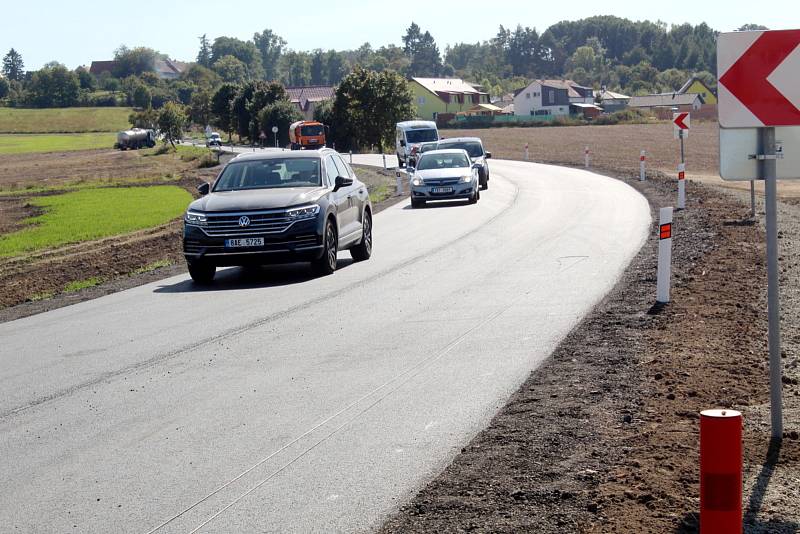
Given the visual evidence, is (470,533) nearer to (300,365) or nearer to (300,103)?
(300,365)

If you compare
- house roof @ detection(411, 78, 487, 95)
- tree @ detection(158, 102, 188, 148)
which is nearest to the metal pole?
tree @ detection(158, 102, 188, 148)

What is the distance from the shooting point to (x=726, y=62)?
20.7ft

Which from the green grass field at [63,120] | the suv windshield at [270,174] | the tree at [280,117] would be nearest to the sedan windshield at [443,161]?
the suv windshield at [270,174]

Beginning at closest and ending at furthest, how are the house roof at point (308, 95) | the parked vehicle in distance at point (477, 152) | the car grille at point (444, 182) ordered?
the car grille at point (444, 182), the parked vehicle in distance at point (477, 152), the house roof at point (308, 95)

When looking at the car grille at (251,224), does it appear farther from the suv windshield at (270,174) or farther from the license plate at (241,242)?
the suv windshield at (270,174)

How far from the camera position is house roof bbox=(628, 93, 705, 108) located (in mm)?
176000

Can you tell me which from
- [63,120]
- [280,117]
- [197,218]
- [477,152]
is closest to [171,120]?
[280,117]

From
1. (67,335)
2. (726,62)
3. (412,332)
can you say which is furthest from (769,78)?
(67,335)

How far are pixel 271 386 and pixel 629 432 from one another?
3.14 m

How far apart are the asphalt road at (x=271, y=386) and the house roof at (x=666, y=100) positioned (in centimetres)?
16439

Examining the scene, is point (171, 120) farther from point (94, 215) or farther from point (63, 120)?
point (94, 215)

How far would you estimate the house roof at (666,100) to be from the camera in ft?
577

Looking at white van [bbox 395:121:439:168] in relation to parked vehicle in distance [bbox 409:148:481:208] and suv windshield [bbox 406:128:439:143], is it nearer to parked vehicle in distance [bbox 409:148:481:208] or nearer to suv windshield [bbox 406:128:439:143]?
suv windshield [bbox 406:128:439:143]

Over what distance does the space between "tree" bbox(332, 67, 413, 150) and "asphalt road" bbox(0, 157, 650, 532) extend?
6520cm
